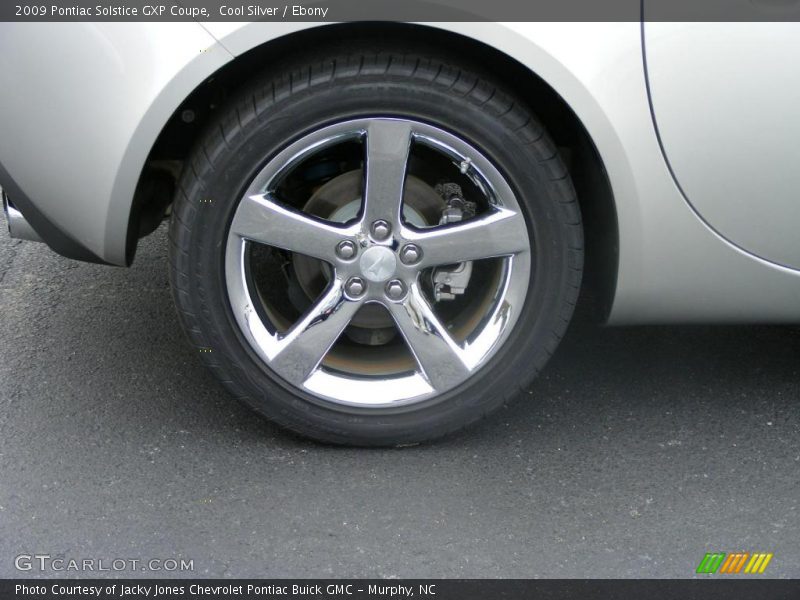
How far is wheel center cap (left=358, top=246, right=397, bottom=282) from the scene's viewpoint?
Result: 228 centimetres

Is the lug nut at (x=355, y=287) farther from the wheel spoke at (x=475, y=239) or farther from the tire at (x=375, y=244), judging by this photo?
the wheel spoke at (x=475, y=239)

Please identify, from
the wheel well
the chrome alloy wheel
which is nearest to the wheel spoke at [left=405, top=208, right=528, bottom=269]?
the chrome alloy wheel

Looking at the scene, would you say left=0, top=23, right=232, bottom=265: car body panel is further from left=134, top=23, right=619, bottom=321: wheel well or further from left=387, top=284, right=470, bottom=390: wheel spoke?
left=387, top=284, right=470, bottom=390: wheel spoke

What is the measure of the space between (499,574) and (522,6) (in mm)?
1147

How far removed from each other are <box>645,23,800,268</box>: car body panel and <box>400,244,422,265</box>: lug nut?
0.59m

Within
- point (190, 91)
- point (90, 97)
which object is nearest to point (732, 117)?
point (190, 91)

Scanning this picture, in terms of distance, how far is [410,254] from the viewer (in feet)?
7.50

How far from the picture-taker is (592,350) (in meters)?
2.86

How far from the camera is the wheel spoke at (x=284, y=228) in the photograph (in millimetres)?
2203

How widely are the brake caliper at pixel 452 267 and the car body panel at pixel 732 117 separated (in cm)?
52

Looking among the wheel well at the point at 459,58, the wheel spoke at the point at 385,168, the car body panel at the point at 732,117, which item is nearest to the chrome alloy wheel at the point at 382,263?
the wheel spoke at the point at 385,168
